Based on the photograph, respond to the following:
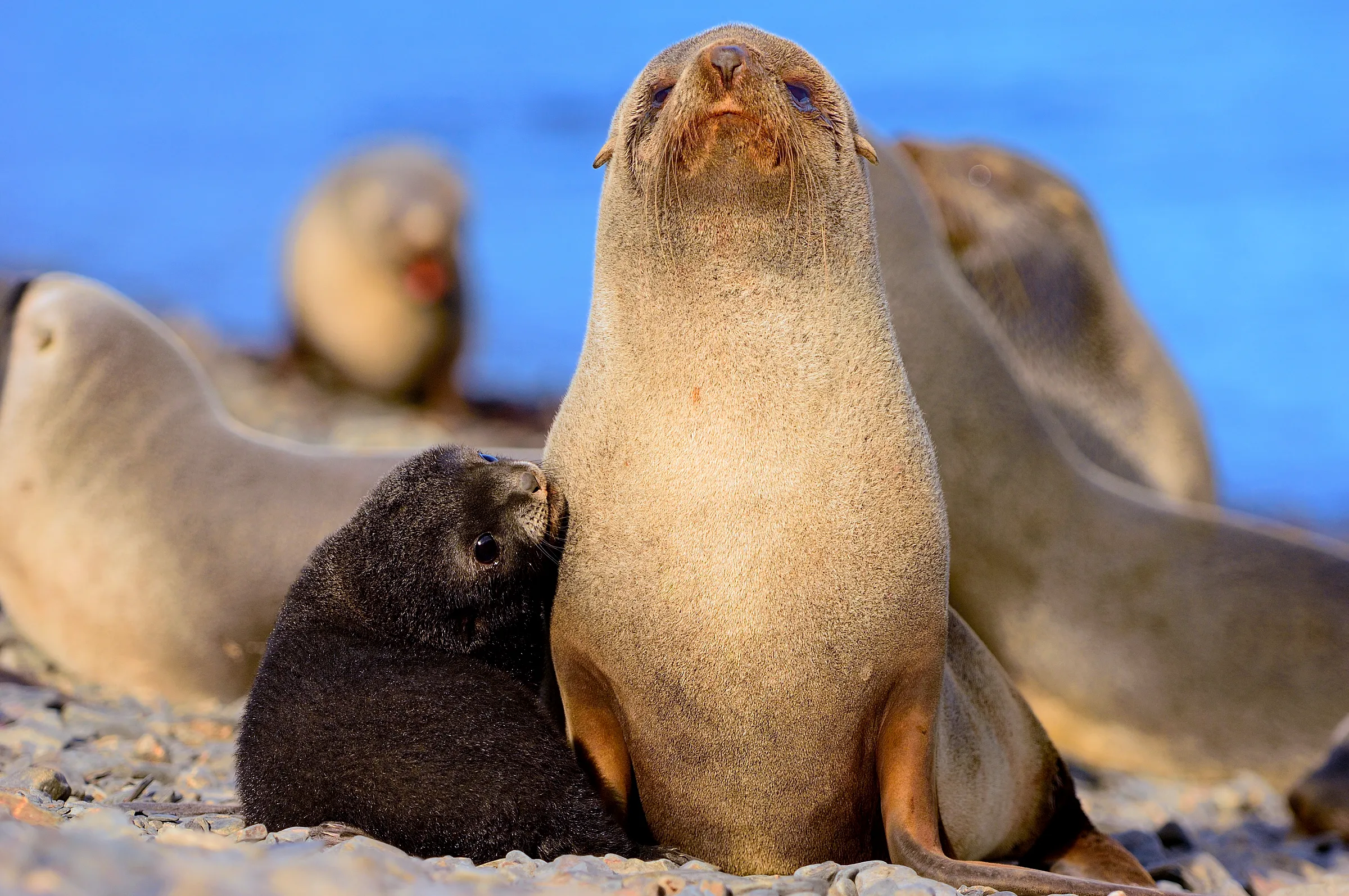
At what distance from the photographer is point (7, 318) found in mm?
6457

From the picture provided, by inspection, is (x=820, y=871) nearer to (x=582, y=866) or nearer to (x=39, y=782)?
(x=582, y=866)

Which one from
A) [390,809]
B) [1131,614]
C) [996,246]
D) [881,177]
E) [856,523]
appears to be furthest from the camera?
[996,246]

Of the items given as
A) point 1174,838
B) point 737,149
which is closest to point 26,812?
point 737,149

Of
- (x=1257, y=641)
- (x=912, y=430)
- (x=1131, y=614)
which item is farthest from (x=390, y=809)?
(x=1257, y=641)

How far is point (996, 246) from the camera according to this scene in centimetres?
734

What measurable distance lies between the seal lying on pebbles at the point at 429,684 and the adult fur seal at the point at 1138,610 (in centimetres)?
276

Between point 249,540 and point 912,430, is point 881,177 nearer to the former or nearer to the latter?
point 912,430

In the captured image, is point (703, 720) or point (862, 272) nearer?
point (703, 720)

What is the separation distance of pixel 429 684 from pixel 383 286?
31.8 ft

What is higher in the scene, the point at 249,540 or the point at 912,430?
the point at 912,430

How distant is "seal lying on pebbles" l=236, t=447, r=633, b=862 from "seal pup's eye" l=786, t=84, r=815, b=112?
1.10 metres

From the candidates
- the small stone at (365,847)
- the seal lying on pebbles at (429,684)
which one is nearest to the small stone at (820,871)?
the seal lying on pebbles at (429,684)

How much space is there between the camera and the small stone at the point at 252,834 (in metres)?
3.14

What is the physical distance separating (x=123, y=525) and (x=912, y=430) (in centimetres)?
373
